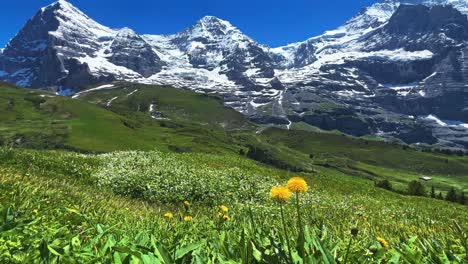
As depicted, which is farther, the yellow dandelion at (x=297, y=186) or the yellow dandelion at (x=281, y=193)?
the yellow dandelion at (x=281, y=193)

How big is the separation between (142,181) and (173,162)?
9.90 metres

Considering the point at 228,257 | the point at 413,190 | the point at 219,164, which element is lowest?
the point at 413,190

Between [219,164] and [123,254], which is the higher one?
[123,254]

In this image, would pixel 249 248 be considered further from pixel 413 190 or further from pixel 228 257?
pixel 413 190

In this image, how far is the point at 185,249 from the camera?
5203 mm

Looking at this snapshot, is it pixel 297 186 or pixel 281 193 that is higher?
pixel 297 186

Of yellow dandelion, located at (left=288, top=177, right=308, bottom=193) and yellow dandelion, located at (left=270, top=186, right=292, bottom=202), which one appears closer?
yellow dandelion, located at (left=288, top=177, right=308, bottom=193)

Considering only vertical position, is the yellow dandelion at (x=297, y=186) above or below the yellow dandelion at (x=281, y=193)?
above

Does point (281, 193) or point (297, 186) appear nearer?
point (297, 186)

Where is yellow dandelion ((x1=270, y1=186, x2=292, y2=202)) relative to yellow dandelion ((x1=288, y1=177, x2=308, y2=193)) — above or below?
below

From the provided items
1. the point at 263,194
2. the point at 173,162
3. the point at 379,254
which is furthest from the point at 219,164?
the point at 379,254

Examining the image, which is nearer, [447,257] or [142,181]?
[447,257]

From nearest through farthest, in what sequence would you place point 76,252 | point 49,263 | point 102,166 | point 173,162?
point 49,263
point 76,252
point 102,166
point 173,162

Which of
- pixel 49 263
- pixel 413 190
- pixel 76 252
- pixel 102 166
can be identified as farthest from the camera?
pixel 413 190
